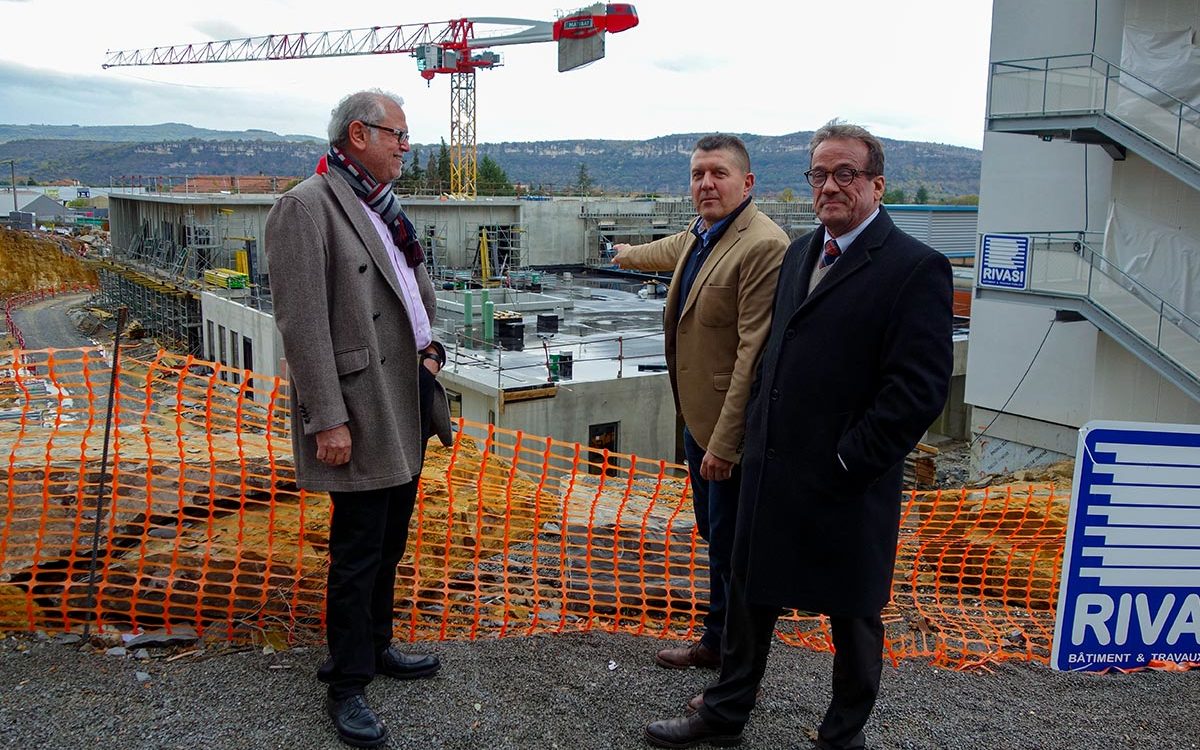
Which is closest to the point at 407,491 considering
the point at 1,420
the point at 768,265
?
the point at 768,265

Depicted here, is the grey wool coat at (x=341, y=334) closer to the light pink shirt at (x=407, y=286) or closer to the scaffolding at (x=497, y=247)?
the light pink shirt at (x=407, y=286)

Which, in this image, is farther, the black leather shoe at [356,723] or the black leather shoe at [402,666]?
the black leather shoe at [402,666]

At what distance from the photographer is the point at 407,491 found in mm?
3564

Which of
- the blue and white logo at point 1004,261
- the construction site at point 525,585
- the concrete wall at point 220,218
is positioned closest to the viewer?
the construction site at point 525,585

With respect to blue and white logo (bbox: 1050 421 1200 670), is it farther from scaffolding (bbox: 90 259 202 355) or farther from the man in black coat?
scaffolding (bbox: 90 259 202 355)

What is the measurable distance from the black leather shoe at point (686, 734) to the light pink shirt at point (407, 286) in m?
1.60

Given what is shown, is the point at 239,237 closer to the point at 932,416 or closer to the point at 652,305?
the point at 652,305

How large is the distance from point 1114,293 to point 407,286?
42.3ft

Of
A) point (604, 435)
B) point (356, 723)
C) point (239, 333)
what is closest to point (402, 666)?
point (356, 723)

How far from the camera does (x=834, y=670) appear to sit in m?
3.23

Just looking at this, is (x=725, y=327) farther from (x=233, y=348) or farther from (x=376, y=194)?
(x=233, y=348)

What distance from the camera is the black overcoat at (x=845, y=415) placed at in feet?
9.55

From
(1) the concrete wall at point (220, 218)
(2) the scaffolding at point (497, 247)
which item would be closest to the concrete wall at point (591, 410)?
(1) the concrete wall at point (220, 218)

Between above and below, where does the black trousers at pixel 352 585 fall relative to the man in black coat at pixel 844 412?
below
